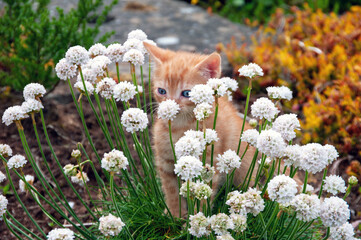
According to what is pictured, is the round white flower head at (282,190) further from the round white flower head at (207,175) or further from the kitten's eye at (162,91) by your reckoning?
the kitten's eye at (162,91)

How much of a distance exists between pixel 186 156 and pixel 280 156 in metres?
0.34

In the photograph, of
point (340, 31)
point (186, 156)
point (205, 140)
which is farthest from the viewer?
point (340, 31)

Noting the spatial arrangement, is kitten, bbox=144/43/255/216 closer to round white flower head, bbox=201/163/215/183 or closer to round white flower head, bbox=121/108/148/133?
round white flower head, bbox=201/163/215/183

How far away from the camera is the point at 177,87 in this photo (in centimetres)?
221

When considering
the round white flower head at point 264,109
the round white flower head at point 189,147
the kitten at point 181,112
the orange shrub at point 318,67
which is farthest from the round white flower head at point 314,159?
the orange shrub at point 318,67

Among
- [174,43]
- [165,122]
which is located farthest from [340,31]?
[165,122]

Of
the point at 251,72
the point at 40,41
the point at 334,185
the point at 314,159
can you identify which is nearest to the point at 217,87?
the point at 251,72

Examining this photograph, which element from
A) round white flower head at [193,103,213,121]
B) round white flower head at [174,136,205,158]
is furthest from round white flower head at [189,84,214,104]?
round white flower head at [174,136,205,158]

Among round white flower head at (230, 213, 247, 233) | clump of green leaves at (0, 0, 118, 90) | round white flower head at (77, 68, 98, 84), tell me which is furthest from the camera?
clump of green leaves at (0, 0, 118, 90)

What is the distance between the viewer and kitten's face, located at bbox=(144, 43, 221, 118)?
2.17 m

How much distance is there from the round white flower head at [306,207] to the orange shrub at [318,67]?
5.94 feet

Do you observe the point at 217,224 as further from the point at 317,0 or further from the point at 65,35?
the point at 317,0

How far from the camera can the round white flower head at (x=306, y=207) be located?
1365 millimetres

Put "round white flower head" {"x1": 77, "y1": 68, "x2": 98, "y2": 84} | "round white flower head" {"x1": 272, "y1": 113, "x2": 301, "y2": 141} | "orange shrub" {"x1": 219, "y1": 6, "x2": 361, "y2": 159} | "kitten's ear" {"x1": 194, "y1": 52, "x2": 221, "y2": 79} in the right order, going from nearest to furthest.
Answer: "round white flower head" {"x1": 272, "y1": 113, "x2": 301, "y2": 141} < "round white flower head" {"x1": 77, "y1": 68, "x2": 98, "y2": 84} < "kitten's ear" {"x1": 194, "y1": 52, "x2": 221, "y2": 79} < "orange shrub" {"x1": 219, "y1": 6, "x2": 361, "y2": 159}
